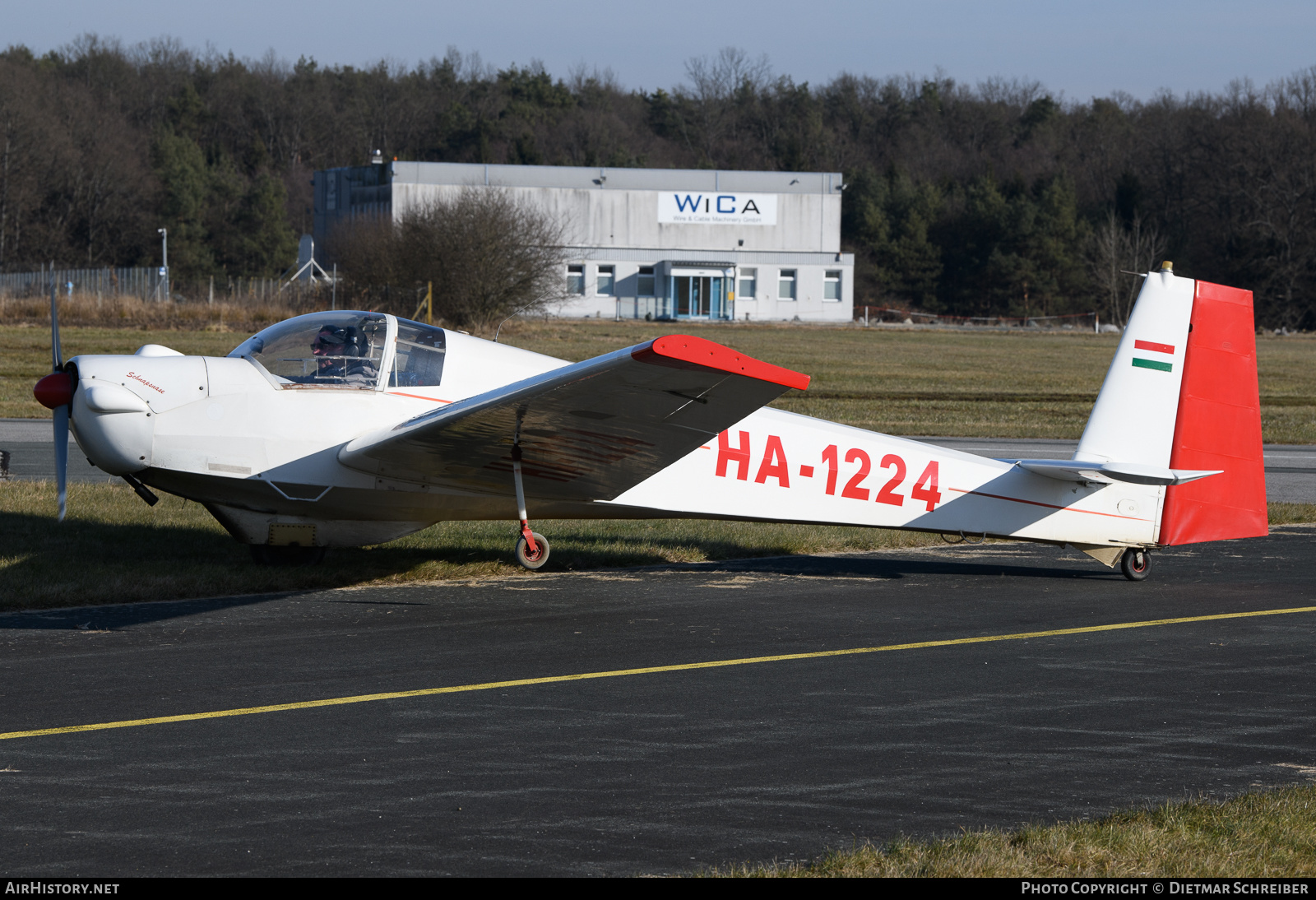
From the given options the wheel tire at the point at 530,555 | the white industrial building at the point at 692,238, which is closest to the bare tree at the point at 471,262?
the white industrial building at the point at 692,238

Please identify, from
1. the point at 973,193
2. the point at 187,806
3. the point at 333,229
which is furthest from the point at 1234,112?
the point at 187,806

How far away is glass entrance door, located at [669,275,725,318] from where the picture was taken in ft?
230

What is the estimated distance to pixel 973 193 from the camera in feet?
309

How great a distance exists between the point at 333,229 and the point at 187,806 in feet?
215

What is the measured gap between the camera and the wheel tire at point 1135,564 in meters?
10.3

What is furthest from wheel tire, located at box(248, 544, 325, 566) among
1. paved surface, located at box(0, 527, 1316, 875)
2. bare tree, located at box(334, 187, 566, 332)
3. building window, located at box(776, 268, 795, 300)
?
building window, located at box(776, 268, 795, 300)

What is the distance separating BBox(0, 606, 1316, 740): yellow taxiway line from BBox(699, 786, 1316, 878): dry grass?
2.85 metres

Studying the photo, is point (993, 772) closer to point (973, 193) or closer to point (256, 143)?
point (973, 193)

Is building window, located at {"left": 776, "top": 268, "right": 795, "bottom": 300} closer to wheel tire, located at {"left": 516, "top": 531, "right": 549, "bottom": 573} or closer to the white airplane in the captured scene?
the white airplane

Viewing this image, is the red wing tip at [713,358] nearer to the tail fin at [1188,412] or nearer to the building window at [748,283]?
the tail fin at [1188,412]

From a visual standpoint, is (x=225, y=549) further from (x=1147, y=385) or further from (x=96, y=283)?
(x=96, y=283)

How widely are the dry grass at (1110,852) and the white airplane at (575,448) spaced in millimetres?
3312

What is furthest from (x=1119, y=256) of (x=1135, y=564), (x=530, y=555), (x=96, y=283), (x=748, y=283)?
(x=530, y=555)

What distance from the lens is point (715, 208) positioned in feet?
233
